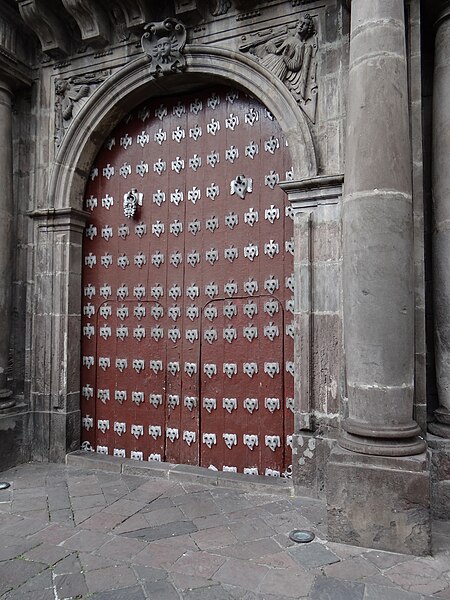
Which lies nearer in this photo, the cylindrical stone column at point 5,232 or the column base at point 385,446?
the column base at point 385,446

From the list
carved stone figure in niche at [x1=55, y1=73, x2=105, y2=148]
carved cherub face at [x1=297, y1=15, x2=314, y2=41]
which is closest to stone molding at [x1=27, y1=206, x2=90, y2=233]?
carved stone figure in niche at [x1=55, y1=73, x2=105, y2=148]

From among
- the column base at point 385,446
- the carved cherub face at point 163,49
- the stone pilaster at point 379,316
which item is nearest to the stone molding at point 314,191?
the stone pilaster at point 379,316

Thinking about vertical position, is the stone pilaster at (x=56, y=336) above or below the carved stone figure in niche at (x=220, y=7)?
below

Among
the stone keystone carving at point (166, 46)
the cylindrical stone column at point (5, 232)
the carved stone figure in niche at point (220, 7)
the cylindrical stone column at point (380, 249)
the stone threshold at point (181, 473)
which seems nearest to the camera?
the cylindrical stone column at point (380, 249)

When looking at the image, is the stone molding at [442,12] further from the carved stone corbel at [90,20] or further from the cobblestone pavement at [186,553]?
the cobblestone pavement at [186,553]

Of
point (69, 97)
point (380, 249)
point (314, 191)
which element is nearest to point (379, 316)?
point (380, 249)

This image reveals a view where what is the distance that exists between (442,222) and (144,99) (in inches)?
126

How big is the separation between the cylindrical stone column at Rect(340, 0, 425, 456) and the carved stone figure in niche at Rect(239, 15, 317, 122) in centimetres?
78

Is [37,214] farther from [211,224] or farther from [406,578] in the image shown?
[406,578]

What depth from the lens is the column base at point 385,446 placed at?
3.18 m

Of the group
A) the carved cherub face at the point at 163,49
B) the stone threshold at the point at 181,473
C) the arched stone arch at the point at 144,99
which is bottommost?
the stone threshold at the point at 181,473

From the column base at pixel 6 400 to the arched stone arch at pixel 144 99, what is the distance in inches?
78.5

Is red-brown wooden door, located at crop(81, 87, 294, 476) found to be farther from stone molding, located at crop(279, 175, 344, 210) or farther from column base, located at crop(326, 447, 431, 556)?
column base, located at crop(326, 447, 431, 556)

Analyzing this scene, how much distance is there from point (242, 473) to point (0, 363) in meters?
2.67
